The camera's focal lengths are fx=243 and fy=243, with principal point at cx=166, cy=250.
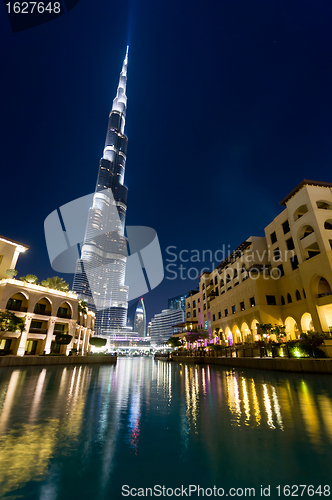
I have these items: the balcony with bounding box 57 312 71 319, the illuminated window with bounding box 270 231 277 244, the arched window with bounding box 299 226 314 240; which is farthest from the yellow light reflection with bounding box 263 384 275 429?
the balcony with bounding box 57 312 71 319

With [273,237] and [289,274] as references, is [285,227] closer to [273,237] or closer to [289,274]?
[273,237]

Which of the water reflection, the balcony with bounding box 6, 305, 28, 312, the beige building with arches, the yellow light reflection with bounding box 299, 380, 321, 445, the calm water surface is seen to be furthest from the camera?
the balcony with bounding box 6, 305, 28, 312

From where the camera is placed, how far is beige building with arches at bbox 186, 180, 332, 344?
29.4 metres

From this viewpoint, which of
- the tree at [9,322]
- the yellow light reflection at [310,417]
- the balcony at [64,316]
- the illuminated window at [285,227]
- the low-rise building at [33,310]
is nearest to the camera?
the yellow light reflection at [310,417]

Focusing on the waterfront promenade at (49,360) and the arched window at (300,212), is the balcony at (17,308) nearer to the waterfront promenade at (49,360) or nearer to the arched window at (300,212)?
the waterfront promenade at (49,360)

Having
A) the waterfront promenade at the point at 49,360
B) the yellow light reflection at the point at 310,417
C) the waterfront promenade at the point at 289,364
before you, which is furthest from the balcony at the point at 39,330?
the yellow light reflection at the point at 310,417

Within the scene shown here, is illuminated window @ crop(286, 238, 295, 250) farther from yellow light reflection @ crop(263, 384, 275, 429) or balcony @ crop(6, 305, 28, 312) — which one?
balcony @ crop(6, 305, 28, 312)

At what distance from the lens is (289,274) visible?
120 ft

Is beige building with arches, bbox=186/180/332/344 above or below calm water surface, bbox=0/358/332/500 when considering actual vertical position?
above

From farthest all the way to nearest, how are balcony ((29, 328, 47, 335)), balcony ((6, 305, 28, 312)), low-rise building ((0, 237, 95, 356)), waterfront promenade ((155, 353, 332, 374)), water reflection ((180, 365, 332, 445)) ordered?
balcony ((29, 328, 47, 335)) → balcony ((6, 305, 28, 312)) → low-rise building ((0, 237, 95, 356)) → waterfront promenade ((155, 353, 332, 374)) → water reflection ((180, 365, 332, 445))

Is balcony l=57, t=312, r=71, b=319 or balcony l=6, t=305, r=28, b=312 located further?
balcony l=57, t=312, r=71, b=319

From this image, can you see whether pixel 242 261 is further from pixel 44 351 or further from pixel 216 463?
pixel 216 463

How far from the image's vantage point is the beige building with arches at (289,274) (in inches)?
1156

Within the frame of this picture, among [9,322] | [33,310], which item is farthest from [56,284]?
[9,322]
